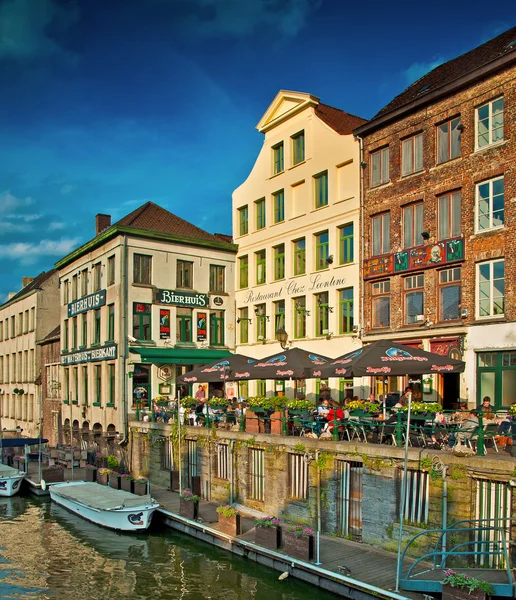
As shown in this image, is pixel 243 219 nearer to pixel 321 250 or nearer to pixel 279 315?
pixel 279 315

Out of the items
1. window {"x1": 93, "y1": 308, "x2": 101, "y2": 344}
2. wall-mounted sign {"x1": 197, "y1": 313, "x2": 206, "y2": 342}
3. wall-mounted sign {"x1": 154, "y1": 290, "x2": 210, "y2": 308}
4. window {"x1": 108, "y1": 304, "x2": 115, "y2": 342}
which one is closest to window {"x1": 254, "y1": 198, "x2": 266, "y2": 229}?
wall-mounted sign {"x1": 154, "y1": 290, "x2": 210, "y2": 308}

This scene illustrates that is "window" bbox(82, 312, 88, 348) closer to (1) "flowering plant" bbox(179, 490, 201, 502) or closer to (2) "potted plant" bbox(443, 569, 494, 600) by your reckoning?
(1) "flowering plant" bbox(179, 490, 201, 502)

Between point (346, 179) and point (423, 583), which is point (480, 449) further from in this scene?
point (346, 179)

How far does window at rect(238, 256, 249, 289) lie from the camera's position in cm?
3891

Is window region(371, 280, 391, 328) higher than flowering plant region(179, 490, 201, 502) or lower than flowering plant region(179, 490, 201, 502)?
higher

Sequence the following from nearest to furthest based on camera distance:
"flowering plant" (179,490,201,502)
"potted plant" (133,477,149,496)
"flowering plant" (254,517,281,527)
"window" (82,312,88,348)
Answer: "flowering plant" (254,517,281,527) < "flowering plant" (179,490,201,502) < "potted plant" (133,477,149,496) < "window" (82,312,88,348)

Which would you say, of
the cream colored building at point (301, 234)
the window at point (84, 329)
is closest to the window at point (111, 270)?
the window at point (84, 329)

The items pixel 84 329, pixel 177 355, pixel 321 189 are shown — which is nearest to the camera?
pixel 321 189

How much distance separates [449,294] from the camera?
25391 millimetres

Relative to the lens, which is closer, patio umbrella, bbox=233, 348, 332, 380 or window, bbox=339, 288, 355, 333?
patio umbrella, bbox=233, 348, 332, 380

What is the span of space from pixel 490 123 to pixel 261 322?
17.2m

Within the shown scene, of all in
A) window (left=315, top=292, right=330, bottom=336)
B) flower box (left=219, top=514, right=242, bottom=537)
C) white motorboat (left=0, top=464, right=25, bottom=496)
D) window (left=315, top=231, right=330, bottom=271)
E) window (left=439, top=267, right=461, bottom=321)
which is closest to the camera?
flower box (left=219, top=514, right=242, bottom=537)

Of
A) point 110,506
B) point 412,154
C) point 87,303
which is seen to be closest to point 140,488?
point 110,506

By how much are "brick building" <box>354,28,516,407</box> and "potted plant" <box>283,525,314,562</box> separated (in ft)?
31.8
